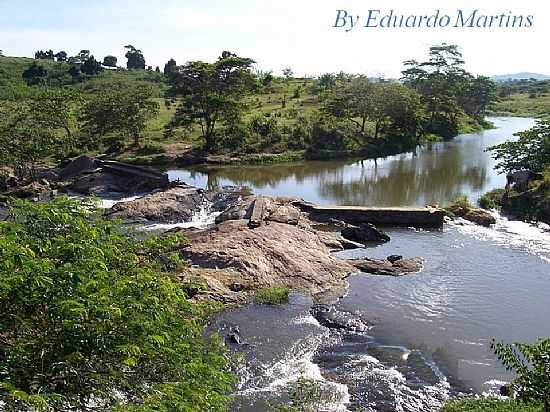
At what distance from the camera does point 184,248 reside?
19.5m

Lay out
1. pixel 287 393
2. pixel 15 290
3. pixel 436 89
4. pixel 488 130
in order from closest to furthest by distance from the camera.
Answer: pixel 15 290
pixel 287 393
pixel 436 89
pixel 488 130

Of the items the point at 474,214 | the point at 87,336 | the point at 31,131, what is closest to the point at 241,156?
the point at 31,131

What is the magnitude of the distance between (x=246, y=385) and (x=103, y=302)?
671 centimetres

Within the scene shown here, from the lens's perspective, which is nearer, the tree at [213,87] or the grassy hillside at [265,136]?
the tree at [213,87]

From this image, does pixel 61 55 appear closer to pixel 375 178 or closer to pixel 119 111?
pixel 119 111

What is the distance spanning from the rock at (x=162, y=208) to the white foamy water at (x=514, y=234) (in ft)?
40.9

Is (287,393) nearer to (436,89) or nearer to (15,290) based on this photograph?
(15,290)

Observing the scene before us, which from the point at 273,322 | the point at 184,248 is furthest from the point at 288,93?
the point at 273,322

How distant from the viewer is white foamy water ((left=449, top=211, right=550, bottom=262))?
22.5 metres

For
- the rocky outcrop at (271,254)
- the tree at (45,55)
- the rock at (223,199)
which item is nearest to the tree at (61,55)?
the tree at (45,55)

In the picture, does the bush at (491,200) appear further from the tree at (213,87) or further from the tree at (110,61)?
the tree at (110,61)

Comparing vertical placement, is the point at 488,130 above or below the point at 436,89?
below

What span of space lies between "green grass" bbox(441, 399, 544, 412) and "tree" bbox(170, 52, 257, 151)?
34.8 metres

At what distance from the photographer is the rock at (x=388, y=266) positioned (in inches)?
767
